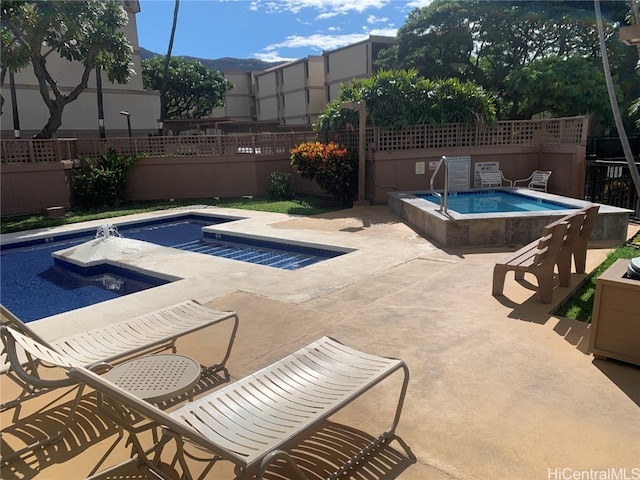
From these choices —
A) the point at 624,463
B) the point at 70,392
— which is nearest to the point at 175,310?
the point at 70,392

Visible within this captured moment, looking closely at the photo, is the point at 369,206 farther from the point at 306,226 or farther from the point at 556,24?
the point at 556,24

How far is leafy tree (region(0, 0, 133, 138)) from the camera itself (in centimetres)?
1405

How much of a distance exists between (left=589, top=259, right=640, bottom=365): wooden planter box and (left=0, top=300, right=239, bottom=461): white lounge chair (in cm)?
275

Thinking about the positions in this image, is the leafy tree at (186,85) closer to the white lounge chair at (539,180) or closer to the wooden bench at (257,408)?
the white lounge chair at (539,180)

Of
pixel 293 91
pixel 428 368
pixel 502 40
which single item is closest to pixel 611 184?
pixel 428 368

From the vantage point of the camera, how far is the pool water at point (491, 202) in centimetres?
1030

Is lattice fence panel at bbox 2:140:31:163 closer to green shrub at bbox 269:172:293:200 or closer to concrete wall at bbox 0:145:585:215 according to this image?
concrete wall at bbox 0:145:585:215

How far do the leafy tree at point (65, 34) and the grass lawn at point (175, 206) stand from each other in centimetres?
479

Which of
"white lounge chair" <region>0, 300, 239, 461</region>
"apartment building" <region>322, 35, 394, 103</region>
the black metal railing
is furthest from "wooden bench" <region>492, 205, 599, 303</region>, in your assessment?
"apartment building" <region>322, 35, 394, 103</region>

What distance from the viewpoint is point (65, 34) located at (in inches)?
602

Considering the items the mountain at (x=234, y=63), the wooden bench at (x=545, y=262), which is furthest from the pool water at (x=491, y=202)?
the mountain at (x=234, y=63)

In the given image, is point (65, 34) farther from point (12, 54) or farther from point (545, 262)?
point (545, 262)

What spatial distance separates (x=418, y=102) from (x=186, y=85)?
35309mm

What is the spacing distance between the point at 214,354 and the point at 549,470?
2.52 meters
